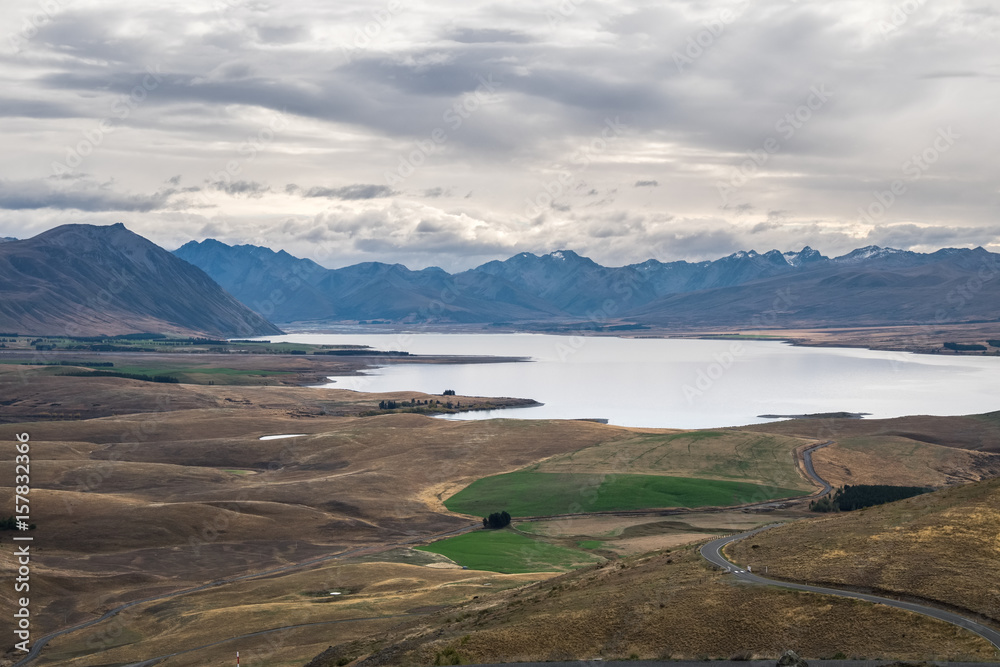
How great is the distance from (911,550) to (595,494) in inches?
2872

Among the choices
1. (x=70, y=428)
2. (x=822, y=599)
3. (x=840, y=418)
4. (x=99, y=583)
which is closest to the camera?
(x=822, y=599)

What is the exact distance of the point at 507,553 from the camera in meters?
86.1

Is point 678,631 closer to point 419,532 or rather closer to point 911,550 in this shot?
point 911,550

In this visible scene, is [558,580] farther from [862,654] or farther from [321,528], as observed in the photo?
[321,528]

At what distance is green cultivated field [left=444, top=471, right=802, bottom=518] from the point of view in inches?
4294

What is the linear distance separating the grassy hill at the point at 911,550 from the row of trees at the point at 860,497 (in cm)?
5223

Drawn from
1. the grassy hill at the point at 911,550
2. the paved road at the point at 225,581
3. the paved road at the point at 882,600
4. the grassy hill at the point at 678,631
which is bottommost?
the paved road at the point at 225,581

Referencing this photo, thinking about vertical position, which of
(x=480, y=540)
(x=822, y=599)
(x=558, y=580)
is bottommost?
(x=480, y=540)

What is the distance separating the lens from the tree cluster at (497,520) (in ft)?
328

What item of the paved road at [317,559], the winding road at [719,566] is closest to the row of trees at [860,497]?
the winding road at [719,566]

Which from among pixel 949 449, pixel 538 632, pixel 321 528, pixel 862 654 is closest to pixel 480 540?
pixel 321 528

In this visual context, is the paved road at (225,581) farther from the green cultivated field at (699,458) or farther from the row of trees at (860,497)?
the row of trees at (860,497)

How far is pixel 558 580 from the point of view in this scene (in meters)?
53.9

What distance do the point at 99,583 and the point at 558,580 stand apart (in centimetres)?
4407
